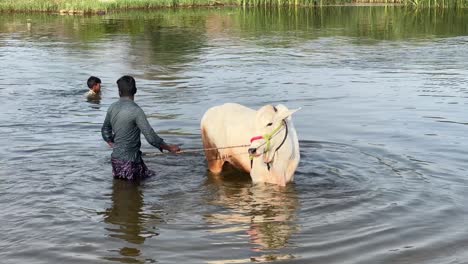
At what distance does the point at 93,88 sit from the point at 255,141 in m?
8.51

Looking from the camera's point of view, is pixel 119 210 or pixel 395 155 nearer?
pixel 119 210

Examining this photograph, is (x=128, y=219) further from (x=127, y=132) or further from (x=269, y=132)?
(x=269, y=132)

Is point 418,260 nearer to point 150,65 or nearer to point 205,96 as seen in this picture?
point 205,96

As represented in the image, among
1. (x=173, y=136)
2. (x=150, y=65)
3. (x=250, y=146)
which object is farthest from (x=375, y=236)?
(x=150, y=65)

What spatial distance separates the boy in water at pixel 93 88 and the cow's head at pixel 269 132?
819 cm

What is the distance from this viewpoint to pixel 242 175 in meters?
9.88

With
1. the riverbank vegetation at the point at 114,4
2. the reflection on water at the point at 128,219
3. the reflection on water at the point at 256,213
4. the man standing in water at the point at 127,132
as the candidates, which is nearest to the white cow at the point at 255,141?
the reflection on water at the point at 256,213

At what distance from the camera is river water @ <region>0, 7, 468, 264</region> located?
7.29m

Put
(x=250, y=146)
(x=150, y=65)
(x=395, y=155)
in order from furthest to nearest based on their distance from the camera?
(x=150, y=65), (x=395, y=155), (x=250, y=146)

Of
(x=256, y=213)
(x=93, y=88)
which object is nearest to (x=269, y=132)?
(x=256, y=213)

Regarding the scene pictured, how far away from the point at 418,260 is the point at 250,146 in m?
2.49

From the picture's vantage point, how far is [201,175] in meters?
9.94

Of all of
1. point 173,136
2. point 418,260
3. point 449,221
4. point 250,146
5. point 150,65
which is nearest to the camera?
point 418,260

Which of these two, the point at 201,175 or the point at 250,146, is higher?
the point at 250,146
